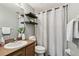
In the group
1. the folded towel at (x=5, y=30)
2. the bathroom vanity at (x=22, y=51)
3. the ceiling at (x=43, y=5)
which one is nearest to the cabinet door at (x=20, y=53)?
the bathroom vanity at (x=22, y=51)

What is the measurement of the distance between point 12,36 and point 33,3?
56 centimetres

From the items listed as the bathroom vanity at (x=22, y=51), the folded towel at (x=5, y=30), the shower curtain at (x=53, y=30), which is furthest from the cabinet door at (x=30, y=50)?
the folded towel at (x=5, y=30)

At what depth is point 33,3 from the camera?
1252mm

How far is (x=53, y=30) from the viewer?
4.23ft

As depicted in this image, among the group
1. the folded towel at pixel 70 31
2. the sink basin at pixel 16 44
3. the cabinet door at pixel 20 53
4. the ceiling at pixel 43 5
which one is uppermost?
the ceiling at pixel 43 5

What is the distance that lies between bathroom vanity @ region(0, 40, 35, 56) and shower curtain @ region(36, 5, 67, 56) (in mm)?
120

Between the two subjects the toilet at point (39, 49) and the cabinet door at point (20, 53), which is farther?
the toilet at point (39, 49)

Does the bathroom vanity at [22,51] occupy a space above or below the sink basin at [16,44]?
below

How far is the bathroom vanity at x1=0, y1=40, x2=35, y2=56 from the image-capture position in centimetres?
112

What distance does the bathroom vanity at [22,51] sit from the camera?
1.12 m

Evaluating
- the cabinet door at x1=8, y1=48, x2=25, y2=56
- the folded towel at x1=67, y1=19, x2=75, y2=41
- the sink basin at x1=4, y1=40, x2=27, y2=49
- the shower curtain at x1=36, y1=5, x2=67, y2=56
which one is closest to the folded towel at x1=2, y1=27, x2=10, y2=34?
the sink basin at x1=4, y1=40, x2=27, y2=49

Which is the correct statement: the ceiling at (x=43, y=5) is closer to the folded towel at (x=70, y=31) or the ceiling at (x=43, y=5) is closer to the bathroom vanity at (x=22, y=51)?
the folded towel at (x=70, y=31)

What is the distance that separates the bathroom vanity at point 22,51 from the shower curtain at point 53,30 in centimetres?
12

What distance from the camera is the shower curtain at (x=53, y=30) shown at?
1256mm
